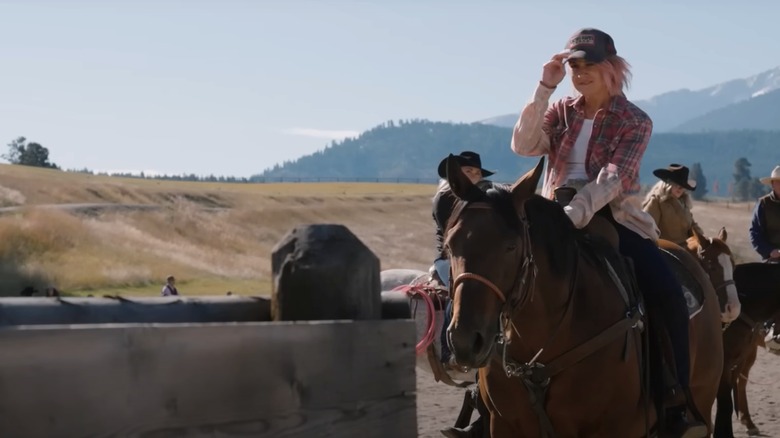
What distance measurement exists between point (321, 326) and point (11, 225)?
6524 cm

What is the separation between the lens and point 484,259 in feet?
17.4

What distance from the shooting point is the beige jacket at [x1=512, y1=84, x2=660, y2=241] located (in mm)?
6391

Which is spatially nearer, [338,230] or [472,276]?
[338,230]

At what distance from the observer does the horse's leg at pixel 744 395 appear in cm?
1290

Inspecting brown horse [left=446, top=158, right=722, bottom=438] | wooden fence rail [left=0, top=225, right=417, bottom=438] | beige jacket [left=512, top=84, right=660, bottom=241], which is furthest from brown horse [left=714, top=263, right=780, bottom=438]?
wooden fence rail [left=0, top=225, right=417, bottom=438]

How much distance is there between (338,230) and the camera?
3699 millimetres

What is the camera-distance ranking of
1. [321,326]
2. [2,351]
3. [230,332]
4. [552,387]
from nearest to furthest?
[2,351] → [230,332] → [321,326] → [552,387]

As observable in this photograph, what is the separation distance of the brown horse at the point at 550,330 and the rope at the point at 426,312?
3881 millimetres

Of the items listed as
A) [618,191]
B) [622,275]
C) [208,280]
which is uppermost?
[618,191]

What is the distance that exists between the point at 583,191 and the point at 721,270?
6.13 metres

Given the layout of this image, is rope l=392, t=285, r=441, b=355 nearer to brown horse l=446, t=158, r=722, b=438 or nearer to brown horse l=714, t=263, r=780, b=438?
brown horse l=446, t=158, r=722, b=438

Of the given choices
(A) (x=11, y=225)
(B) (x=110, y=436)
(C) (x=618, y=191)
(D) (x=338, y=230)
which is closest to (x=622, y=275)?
(C) (x=618, y=191)

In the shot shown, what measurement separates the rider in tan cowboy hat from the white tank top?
755 cm

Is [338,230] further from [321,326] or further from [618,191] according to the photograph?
[618,191]
